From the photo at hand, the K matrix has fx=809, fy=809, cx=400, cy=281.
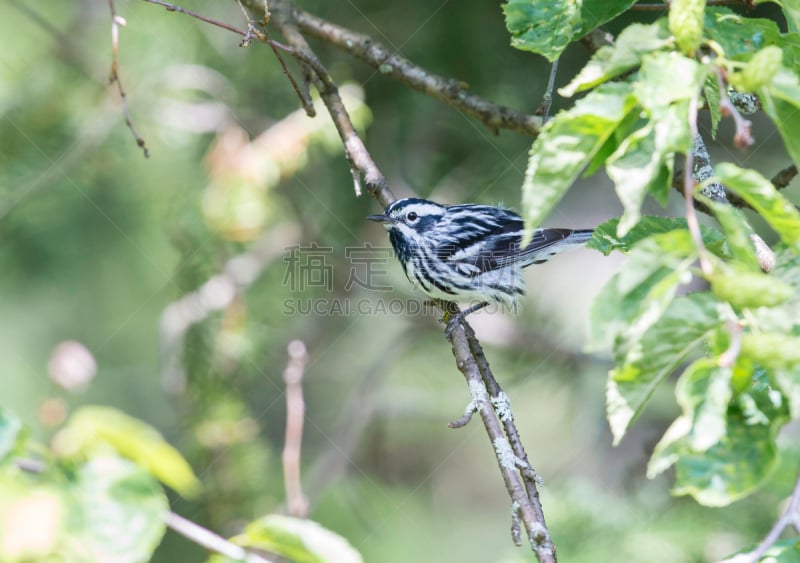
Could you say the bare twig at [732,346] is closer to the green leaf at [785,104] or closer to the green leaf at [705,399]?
the green leaf at [705,399]

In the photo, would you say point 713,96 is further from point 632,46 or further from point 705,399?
point 705,399

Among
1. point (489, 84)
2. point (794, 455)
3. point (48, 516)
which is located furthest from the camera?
point (489, 84)

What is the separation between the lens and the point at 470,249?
4.21 metres

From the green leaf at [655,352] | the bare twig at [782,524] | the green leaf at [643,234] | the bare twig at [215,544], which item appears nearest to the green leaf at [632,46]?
the green leaf at [643,234]

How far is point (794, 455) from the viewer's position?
2.79 m

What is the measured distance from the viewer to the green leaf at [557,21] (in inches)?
78.4

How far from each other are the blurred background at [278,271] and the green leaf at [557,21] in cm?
137

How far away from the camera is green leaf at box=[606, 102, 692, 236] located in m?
1.22

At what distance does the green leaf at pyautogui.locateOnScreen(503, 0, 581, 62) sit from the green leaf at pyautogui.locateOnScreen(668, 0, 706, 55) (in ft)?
2.03

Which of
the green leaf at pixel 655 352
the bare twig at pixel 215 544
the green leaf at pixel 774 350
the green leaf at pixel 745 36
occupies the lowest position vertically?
the bare twig at pixel 215 544

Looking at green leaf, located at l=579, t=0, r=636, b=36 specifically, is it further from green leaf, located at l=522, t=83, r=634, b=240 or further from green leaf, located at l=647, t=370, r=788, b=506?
green leaf, located at l=647, t=370, r=788, b=506

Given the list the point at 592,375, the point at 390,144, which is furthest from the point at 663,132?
the point at 592,375

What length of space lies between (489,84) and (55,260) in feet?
8.34

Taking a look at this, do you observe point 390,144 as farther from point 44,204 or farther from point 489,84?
point 44,204
